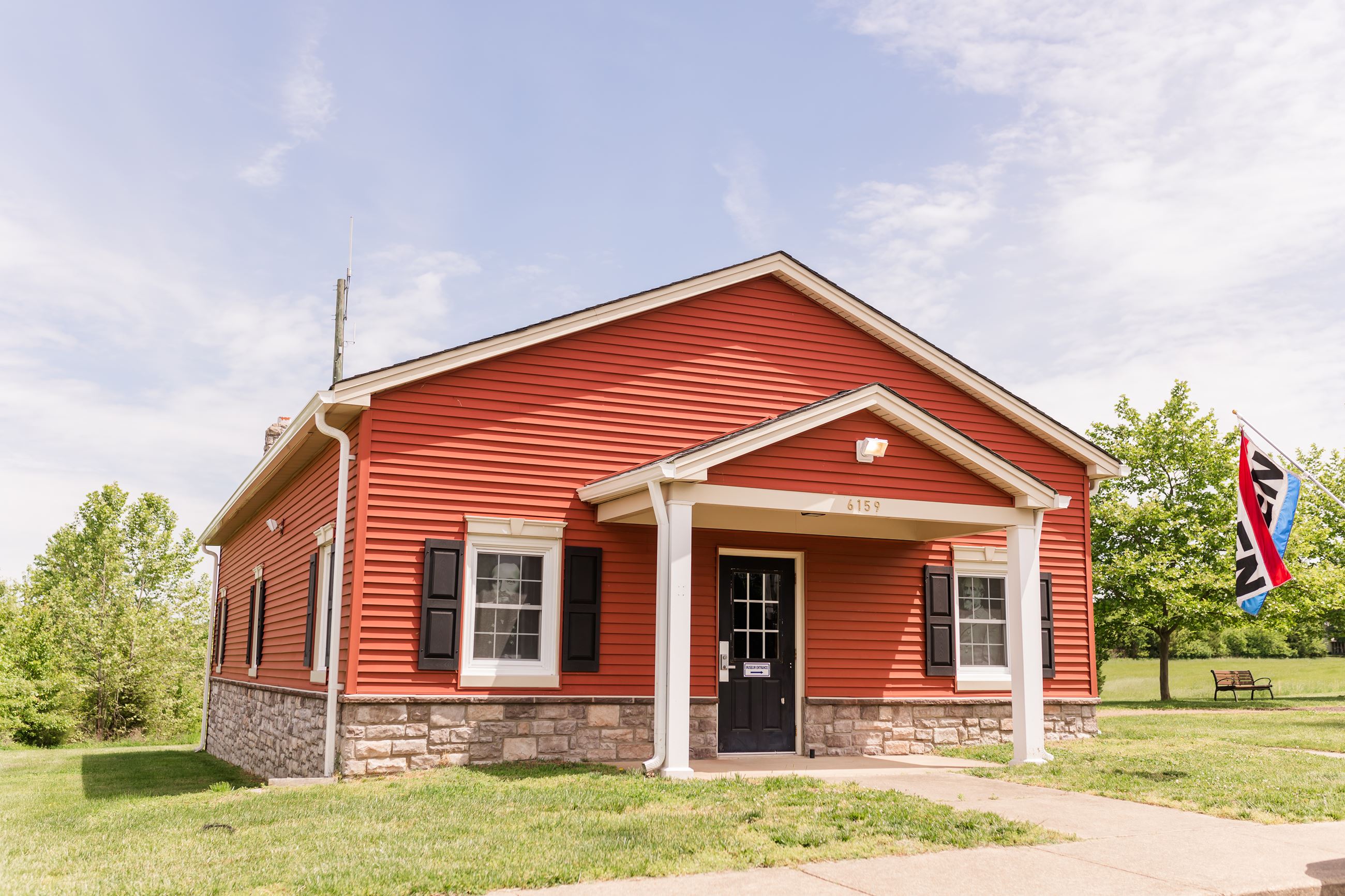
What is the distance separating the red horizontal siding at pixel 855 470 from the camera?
415 inches

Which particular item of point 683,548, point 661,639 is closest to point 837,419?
point 683,548

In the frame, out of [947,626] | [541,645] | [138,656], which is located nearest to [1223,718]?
[947,626]

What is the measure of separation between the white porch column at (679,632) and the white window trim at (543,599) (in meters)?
1.86

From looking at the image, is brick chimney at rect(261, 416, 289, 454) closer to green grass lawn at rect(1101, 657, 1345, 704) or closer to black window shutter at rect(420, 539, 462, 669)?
black window shutter at rect(420, 539, 462, 669)

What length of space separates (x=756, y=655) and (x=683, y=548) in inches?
116

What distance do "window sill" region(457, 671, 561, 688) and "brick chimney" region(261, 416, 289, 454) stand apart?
8895 millimetres

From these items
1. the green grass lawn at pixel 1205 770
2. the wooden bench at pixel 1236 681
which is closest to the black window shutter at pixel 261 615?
the green grass lawn at pixel 1205 770

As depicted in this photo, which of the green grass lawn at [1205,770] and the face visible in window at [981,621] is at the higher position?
the face visible in window at [981,621]

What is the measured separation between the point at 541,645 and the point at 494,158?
23.4 ft

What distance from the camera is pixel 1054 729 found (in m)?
13.8

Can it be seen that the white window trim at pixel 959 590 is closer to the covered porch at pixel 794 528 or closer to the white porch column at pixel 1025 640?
the covered porch at pixel 794 528

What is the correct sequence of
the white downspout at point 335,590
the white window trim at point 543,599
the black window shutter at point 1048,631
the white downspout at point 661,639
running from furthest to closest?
the black window shutter at point 1048,631
the white window trim at point 543,599
the white downspout at point 335,590
the white downspout at point 661,639

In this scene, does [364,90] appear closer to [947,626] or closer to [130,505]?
[947,626]

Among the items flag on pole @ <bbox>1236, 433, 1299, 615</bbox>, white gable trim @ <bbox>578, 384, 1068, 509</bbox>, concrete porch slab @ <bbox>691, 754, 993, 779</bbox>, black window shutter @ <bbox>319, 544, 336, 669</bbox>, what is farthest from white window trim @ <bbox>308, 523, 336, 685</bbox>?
flag on pole @ <bbox>1236, 433, 1299, 615</bbox>
